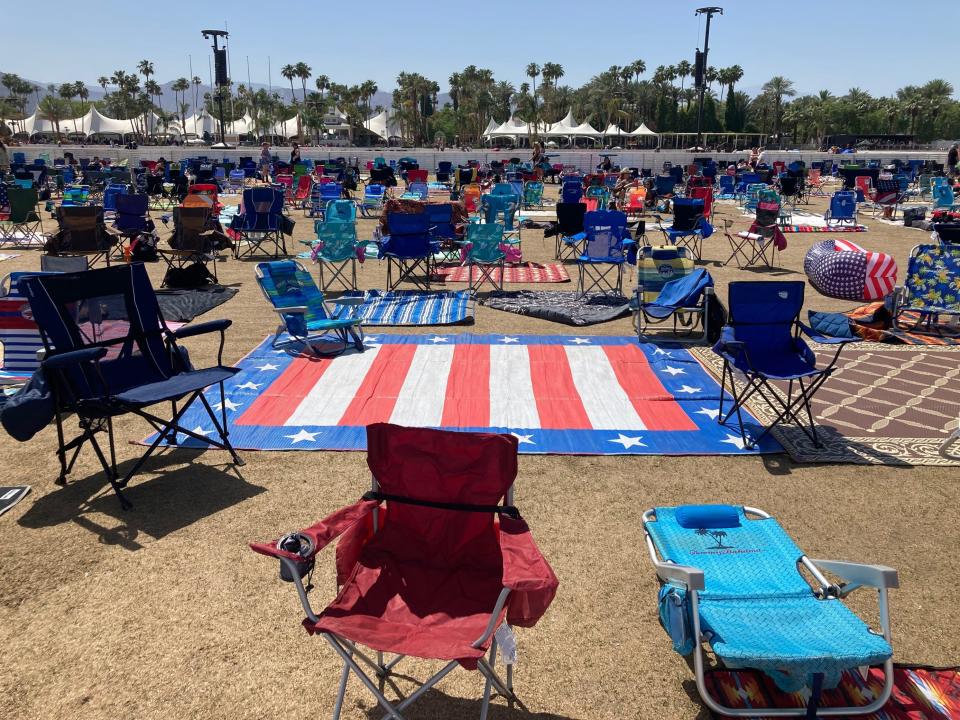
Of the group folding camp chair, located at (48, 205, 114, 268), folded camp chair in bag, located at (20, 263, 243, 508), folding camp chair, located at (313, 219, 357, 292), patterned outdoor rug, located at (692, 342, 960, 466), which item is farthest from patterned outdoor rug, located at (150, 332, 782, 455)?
folding camp chair, located at (48, 205, 114, 268)

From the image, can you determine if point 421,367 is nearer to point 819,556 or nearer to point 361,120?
point 819,556

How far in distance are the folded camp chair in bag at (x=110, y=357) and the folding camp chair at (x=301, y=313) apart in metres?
2.11

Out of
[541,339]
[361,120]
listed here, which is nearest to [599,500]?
[541,339]

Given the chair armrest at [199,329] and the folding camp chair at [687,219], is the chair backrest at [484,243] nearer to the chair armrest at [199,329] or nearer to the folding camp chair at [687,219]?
the folding camp chair at [687,219]

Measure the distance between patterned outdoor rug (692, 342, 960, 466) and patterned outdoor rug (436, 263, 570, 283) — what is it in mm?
4153

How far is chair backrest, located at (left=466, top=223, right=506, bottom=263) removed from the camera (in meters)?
9.72

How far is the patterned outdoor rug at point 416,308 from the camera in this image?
846cm

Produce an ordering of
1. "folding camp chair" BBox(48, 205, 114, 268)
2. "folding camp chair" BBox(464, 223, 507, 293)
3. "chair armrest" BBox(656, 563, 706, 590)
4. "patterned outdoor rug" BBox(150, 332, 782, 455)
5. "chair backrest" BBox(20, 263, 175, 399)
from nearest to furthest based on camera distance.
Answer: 1. "chair armrest" BBox(656, 563, 706, 590)
2. "chair backrest" BBox(20, 263, 175, 399)
3. "patterned outdoor rug" BBox(150, 332, 782, 455)
4. "folding camp chair" BBox(464, 223, 507, 293)
5. "folding camp chair" BBox(48, 205, 114, 268)

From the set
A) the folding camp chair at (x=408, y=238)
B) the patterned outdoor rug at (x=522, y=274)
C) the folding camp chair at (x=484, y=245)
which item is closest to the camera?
the folding camp chair at (x=408, y=238)

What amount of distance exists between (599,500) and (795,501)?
44.9 inches

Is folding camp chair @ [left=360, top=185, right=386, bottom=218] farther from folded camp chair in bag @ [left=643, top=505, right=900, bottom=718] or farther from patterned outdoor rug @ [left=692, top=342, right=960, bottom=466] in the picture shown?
folded camp chair in bag @ [left=643, top=505, right=900, bottom=718]

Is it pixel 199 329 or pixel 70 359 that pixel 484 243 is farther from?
pixel 70 359

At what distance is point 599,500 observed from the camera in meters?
4.34

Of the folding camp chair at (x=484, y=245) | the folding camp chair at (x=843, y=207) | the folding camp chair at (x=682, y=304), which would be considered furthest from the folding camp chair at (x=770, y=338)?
the folding camp chair at (x=843, y=207)
